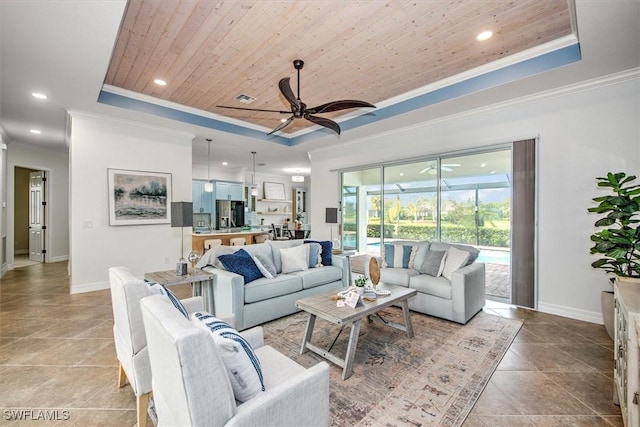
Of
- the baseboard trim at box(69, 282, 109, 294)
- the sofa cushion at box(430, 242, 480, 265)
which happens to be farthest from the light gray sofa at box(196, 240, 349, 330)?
the baseboard trim at box(69, 282, 109, 294)

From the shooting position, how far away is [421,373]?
7.64 feet

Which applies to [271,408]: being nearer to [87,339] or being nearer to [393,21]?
[87,339]

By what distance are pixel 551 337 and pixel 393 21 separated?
358cm

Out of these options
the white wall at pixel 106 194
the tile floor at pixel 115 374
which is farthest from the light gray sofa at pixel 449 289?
the white wall at pixel 106 194

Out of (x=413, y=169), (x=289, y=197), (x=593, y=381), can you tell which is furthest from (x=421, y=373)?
(x=289, y=197)

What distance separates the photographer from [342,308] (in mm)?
2496

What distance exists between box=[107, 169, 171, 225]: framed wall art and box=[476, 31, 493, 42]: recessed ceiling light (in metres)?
5.19

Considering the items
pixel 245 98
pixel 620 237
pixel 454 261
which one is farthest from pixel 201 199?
pixel 620 237

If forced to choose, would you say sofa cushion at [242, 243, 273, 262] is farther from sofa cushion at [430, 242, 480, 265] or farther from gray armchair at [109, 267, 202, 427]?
sofa cushion at [430, 242, 480, 265]

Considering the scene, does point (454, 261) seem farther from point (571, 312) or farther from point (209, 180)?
point (209, 180)

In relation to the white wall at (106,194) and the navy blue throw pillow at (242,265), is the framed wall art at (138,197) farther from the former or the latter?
the navy blue throw pillow at (242,265)

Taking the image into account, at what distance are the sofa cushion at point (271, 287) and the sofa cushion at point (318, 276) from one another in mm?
105

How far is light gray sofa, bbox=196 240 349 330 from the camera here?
3100mm

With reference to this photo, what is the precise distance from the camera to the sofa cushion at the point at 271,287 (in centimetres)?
318
